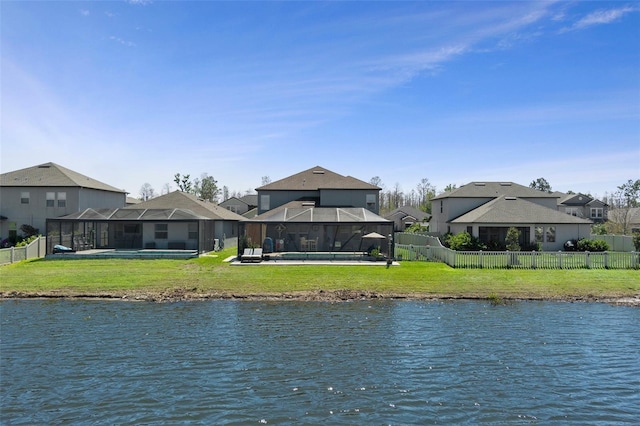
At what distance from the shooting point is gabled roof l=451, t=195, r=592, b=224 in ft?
121

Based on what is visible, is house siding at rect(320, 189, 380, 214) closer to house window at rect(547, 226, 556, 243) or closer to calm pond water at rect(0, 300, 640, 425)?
house window at rect(547, 226, 556, 243)

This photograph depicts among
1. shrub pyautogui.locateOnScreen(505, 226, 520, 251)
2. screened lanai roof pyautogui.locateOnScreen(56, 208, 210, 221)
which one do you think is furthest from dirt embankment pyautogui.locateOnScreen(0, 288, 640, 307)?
screened lanai roof pyautogui.locateOnScreen(56, 208, 210, 221)

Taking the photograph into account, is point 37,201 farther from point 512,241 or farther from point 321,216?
point 512,241

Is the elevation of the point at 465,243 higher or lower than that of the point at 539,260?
Result: higher

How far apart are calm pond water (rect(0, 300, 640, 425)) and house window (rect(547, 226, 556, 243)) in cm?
1886

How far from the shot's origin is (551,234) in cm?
3738

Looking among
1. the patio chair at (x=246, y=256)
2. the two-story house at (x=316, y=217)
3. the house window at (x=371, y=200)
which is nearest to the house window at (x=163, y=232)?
the two-story house at (x=316, y=217)

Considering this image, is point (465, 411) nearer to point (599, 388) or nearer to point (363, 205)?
point (599, 388)

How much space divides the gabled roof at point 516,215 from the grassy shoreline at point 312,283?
10.4 m

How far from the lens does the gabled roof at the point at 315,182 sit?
43938 mm

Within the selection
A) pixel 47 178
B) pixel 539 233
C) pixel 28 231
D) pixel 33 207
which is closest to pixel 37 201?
pixel 33 207

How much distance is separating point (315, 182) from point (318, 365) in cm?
3352

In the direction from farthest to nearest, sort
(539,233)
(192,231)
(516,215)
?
(192,231) < (516,215) < (539,233)

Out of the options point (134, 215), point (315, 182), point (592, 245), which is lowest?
point (592, 245)
